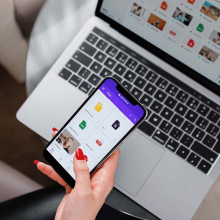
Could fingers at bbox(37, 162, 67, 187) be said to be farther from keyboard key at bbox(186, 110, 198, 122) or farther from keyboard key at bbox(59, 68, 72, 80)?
keyboard key at bbox(186, 110, 198, 122)

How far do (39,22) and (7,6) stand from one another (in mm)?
133

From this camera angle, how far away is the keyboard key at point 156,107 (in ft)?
2.73

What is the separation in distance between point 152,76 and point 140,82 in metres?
0.03

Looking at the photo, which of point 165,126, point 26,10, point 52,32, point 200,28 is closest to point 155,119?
point 165,126

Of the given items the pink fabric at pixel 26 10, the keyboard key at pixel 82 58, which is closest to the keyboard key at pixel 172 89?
the keyboard key at pixel 82 58

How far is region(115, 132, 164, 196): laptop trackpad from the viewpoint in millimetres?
807

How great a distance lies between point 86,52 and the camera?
0.87m

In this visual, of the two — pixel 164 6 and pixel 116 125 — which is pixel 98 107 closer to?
pixel 116 125

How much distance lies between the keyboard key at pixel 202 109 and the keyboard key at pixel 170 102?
6cm

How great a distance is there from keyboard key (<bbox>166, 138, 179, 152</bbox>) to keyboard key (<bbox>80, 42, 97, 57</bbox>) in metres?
0.29

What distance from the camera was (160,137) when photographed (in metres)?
0.82

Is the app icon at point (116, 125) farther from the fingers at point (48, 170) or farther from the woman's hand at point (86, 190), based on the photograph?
the fingers at point (48, 170)

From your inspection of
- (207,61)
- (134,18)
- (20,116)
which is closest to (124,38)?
(134,18)

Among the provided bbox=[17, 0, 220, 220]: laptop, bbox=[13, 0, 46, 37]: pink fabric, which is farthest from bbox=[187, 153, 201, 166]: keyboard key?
bbox=[13, 0, 46, 37]: pink fabric
